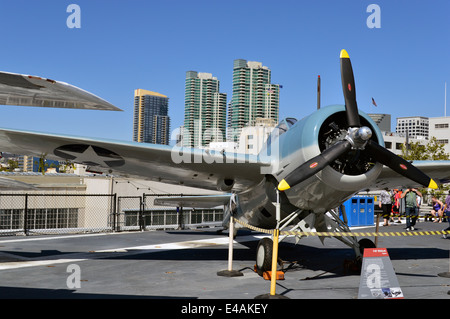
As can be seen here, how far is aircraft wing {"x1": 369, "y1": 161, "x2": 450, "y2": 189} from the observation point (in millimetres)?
9950

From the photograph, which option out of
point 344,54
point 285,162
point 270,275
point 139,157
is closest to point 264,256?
point 270,275

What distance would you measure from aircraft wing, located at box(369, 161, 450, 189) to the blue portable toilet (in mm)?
9399

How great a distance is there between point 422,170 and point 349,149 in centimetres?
413

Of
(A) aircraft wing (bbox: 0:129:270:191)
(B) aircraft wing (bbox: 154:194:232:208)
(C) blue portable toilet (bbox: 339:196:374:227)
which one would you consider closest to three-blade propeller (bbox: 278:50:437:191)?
(A) aircraft wing (bbox: 0:129:270:191)

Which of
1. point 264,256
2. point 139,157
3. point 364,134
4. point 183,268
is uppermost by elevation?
point 364,134

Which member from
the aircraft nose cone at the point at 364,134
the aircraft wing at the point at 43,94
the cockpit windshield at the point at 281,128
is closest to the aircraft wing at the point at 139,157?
the cockpit windshield at the point at 281,128

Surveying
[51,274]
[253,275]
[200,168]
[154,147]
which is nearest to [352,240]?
[253,275]

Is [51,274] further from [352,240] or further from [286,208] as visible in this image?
[352,240]

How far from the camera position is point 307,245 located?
1377cm

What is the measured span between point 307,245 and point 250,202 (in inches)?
157

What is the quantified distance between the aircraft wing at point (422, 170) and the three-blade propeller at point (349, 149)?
5.82 ft

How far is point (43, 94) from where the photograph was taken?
5.24m

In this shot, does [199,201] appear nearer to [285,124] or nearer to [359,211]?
[285,124]

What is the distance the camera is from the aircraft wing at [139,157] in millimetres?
8438
